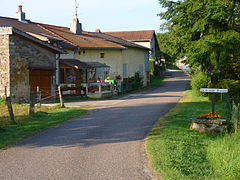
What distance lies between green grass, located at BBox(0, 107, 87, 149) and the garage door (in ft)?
22.2

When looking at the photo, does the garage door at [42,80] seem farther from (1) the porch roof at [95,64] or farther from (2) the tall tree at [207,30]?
(2) the tall tree at [207,30]

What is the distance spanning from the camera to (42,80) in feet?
75.5

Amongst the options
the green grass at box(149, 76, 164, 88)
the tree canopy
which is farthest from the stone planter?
the green grass at box(149, 76, 164, 88)

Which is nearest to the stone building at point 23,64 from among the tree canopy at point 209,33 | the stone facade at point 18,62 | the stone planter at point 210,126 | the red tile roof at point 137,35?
the stone facade at point 18,62

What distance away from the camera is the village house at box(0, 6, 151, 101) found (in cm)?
2406

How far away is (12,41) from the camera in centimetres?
2008

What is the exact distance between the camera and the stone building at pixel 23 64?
2002cm

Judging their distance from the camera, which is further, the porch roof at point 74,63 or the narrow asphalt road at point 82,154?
the porch roof at point 74,63

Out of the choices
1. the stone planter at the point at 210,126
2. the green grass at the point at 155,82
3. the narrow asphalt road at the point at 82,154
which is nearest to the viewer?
the narrow asphalt road at the point at 82,154

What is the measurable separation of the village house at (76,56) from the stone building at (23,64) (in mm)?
75

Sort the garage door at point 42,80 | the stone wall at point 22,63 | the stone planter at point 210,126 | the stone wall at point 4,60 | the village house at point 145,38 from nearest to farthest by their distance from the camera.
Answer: the stone planter at point 210,126 < the stone wall at point 4,60 < the stone wall at point 22,63 < the garage door at point 42,80 < the village house at point 145,38

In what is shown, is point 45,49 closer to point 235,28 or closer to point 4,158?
point 235,28

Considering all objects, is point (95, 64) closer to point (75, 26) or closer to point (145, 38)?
point (75, 26)

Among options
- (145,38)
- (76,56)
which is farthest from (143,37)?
(76,56)
